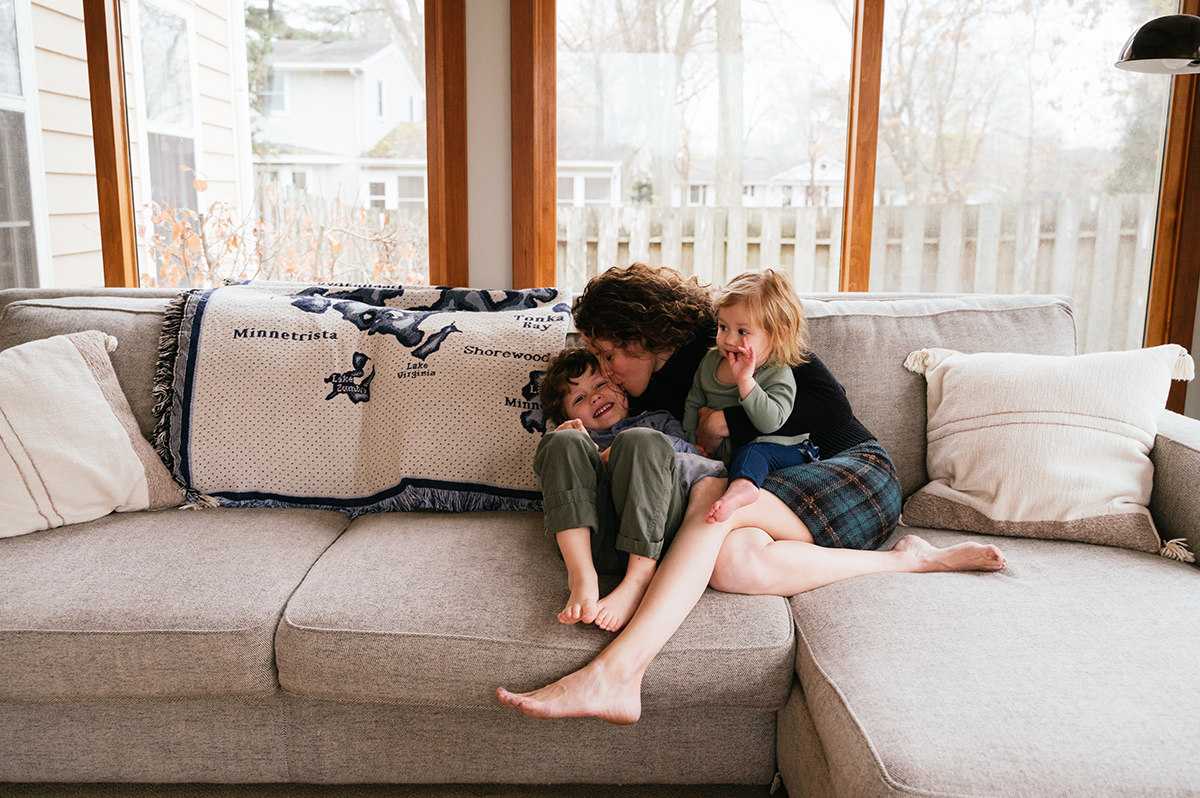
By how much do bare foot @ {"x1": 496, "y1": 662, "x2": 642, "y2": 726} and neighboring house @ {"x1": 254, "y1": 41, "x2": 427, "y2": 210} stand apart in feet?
6.11

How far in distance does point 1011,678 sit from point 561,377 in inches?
40.8

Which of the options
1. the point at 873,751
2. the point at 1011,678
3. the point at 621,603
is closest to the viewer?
the point at 873,751

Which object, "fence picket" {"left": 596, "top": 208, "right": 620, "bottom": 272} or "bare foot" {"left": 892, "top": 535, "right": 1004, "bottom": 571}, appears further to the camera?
"fence picket" {"left": 596, "top": 208, "right": 620, "bottom": 272}

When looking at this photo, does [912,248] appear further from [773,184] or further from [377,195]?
[377,195]

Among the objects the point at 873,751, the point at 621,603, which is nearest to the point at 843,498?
the point at 621,603

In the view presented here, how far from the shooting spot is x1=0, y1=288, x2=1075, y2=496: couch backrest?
1.90m

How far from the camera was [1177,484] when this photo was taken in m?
1.62

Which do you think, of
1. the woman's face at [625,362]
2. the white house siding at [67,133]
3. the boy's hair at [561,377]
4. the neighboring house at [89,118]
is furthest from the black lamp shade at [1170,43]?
the white house siding at [67,133]

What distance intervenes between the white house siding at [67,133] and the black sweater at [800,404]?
85.7 inches

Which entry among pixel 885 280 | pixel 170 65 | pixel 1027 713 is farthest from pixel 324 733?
pixel 170 65

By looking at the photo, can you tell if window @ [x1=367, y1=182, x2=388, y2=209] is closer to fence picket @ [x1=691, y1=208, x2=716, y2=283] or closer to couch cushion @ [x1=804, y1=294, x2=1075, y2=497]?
fence picket @ [x1=691, y1=208, x2=716, y2=283]

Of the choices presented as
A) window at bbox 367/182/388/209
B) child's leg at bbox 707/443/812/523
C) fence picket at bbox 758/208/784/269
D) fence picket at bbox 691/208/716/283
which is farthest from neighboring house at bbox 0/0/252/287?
child's leg at bbox 707/443/812/523

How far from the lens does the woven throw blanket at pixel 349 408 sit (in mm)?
1835

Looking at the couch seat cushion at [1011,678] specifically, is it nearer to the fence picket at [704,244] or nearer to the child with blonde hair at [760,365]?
the child with blonde hair at [760,365]
